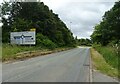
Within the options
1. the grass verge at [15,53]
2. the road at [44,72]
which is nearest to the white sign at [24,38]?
the grass verge at [15,53]

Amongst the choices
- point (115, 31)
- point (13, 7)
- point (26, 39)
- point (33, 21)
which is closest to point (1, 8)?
point (13, 7)

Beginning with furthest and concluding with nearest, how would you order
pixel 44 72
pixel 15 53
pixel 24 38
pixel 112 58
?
pixel 24 38, pixel 15 53, pixel 112 58, pixel 44 72

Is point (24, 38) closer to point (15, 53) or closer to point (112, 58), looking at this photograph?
point (15, 53)

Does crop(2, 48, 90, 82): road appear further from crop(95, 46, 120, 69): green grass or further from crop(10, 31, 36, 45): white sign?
crop(10, 31, 36, 45): white sign

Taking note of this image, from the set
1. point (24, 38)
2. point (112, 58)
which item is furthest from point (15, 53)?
point (24, 38)

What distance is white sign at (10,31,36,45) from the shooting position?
48.8m

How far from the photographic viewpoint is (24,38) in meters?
49.2

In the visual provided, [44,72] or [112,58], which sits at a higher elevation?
[112,58]

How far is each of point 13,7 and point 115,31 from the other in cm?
2438

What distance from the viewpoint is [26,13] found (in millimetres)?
67125

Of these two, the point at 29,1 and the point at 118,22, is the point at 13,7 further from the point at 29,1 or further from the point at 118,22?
the point at 118,22

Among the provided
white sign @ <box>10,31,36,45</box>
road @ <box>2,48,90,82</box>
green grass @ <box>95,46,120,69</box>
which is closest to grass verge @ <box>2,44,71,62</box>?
road @ <box>2,48,90,82</box>

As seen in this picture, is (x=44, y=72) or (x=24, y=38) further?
(x=24, y=38)

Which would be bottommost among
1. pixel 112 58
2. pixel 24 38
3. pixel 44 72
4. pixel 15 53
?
pixel 44 72
